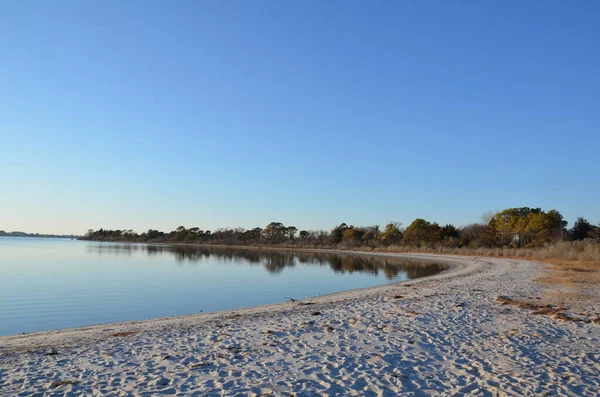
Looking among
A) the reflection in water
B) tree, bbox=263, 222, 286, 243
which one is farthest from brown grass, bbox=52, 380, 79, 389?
tree, bbox=263, 222, 286, 243

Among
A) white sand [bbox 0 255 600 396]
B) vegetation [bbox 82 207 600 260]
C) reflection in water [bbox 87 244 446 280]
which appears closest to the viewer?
white sand [bbox 0 255 600 396]

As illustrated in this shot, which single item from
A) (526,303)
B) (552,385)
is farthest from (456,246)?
(552,385)

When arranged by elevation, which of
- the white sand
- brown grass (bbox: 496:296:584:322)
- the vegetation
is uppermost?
the vegetation

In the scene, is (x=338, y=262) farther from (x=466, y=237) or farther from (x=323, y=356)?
(x=323, y=356)

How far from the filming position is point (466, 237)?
6919 centimetres

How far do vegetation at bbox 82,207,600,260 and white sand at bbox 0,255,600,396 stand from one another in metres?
28.4

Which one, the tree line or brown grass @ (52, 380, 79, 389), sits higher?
the tree line

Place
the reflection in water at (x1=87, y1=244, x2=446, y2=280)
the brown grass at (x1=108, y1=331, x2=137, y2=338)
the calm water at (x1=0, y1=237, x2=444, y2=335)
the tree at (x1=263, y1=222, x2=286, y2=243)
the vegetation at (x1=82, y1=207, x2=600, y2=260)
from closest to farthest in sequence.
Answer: the brown grass at (x1=108, y1=331, x2=137, y2=338)
the calm water at (x1=0, y1=237, x2=444, y2=335)
the reflection in water at (x1=87, y1=244, x2=446, y2=280)
the vegetation at (x1=82, y1=207, x2=600, y2=260)
the tree at (x1=263, y1=222, x2=286, y2=243)

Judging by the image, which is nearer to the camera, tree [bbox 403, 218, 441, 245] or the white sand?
the white sand

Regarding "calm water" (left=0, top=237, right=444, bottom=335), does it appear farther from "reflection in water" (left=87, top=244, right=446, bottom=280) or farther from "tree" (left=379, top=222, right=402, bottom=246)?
"tree" (left=379, top=222, right=402, bottom=246)

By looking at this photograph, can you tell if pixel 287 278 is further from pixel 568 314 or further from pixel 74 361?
pixel 74 361

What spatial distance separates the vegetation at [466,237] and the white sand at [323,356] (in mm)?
28398

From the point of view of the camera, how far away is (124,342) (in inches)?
364

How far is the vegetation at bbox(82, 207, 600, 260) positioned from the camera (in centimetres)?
5020
